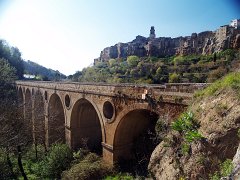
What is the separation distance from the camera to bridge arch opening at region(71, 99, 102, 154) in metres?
20.3

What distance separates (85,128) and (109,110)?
6.40m

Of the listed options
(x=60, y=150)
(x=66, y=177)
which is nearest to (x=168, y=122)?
(x=66, y=177)

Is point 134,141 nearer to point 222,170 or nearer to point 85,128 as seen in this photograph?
point 85,128

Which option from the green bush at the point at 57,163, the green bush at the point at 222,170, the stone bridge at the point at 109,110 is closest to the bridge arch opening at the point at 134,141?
the stone bridge at the point at 109,110

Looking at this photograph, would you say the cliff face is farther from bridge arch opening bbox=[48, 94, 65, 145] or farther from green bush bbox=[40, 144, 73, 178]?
green bush bbox=[40, 144, 73, 178]

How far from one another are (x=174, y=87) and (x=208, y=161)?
5.24 m

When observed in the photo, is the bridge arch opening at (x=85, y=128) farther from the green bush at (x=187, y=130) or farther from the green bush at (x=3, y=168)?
the green bush at (x=187, y=130)

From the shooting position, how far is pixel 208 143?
20.0 feet

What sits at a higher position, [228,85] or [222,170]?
[228,85]

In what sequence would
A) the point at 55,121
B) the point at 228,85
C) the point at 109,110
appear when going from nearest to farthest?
the point at 228,85, the point at 109,110, the point at 55,121

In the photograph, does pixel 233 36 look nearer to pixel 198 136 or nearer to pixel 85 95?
Answer: pixel 85 95

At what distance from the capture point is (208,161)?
5.95 meters

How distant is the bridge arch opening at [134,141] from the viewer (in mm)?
14234

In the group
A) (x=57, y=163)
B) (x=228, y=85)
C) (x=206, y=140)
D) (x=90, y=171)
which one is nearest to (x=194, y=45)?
(x=57, y=163)
